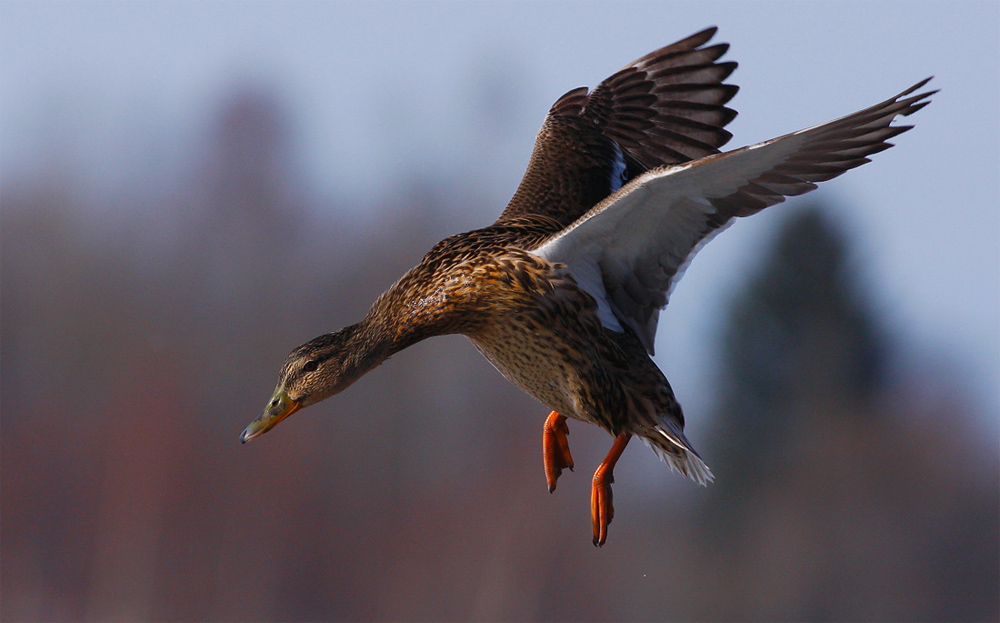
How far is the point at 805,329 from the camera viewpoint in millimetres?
36500

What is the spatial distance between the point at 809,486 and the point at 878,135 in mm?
36061

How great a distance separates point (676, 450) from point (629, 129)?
220 cm

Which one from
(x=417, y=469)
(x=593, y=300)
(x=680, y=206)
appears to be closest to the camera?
(x=680, y=206)

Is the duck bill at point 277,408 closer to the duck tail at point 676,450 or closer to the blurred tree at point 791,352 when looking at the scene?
the duck tail at point 676,450

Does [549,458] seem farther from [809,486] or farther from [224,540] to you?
[809,486]

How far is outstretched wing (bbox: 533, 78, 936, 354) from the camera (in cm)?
572

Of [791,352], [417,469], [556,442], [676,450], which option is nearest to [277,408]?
[556,442]

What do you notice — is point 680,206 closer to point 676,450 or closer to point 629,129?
point 676,450

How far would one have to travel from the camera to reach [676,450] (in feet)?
21.2

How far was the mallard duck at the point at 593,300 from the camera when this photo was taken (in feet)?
19.4

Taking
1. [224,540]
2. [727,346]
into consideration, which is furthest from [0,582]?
[727,346]

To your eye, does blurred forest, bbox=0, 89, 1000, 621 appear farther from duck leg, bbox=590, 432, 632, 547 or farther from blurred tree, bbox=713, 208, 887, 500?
duck leg, bbox=590, 432, 632, 547

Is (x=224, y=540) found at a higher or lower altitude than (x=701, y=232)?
lower

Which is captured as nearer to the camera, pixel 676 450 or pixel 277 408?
pixel 277 408
